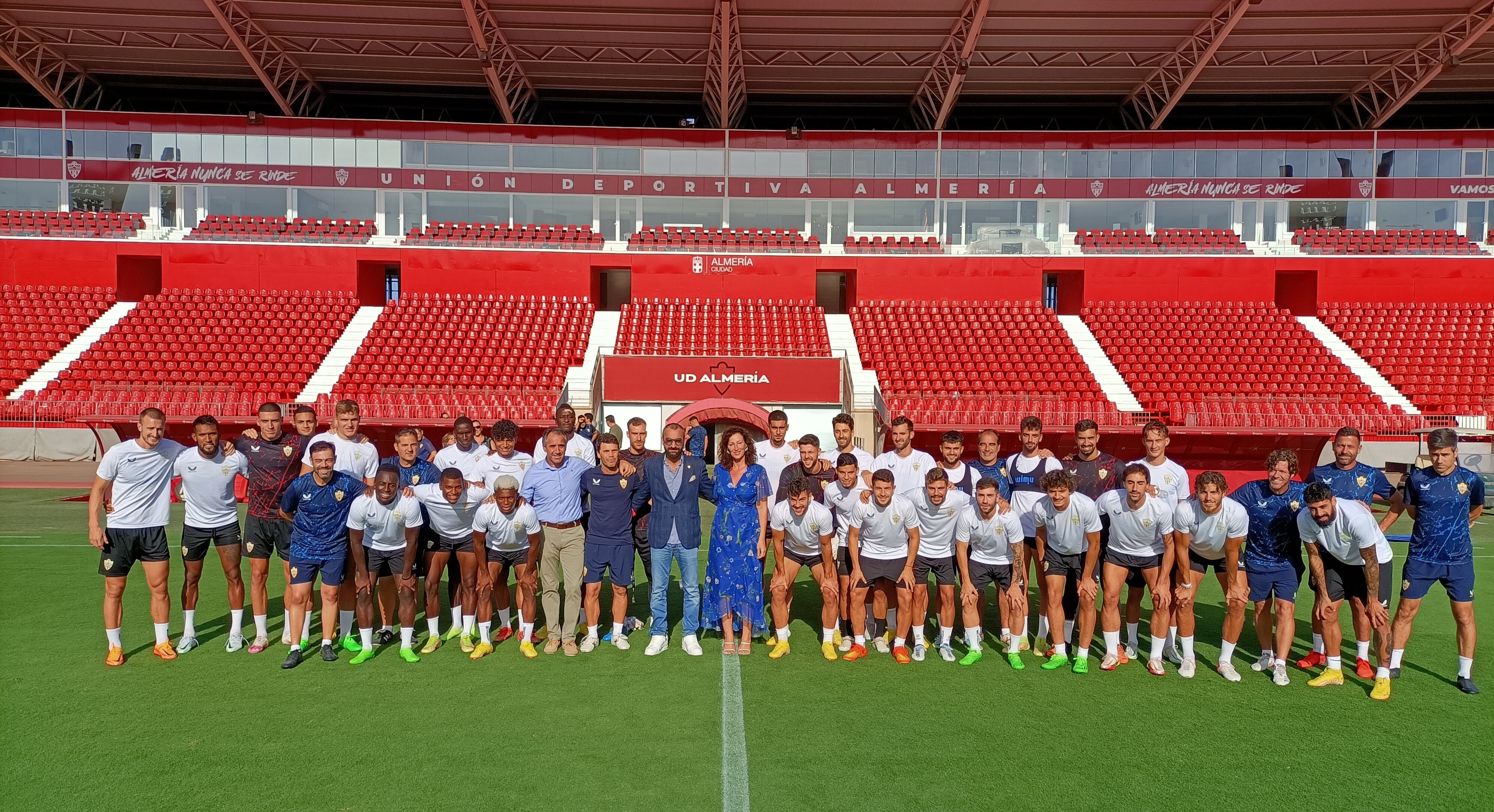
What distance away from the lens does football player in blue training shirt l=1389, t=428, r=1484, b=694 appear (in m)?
6.08

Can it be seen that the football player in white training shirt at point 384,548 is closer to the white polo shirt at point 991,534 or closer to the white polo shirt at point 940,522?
the white polo shirt at point 940,522

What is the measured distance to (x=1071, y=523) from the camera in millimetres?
6570

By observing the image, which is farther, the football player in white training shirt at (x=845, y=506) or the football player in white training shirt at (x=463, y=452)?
the football player in white training shirt at (x=463, y=452)

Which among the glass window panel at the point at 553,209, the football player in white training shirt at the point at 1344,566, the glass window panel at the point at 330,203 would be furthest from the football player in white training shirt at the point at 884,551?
the glass window panel at the point at 330,203

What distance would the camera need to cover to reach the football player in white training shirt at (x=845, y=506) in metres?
6.80

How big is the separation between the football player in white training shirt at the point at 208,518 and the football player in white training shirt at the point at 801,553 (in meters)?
4.34

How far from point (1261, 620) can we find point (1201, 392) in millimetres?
16777

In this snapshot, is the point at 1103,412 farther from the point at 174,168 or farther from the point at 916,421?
the point at 174,168

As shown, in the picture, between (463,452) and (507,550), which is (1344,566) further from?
(463,452)

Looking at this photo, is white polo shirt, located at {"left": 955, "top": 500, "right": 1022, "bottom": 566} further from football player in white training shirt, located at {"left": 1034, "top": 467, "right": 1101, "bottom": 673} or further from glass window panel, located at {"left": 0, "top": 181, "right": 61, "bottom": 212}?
glass window panel, located at {"left": 0, "top": 181, "right": 61, "bottom": 212}

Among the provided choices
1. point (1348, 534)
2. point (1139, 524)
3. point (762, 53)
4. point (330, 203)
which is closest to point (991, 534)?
point (1139, 524)

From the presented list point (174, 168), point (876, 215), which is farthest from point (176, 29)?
point (876, 215)

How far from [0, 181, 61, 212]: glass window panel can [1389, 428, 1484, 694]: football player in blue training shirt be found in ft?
121

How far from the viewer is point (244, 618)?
786 cm
